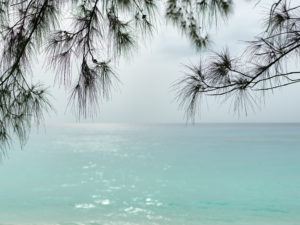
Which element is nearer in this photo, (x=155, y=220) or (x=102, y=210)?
(x=155, y=220)

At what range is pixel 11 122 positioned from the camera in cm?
157

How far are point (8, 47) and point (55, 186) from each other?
9.44m

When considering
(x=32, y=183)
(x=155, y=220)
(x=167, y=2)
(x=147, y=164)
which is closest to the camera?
(x=167, y=2)

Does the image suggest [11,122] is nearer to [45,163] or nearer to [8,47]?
[8,47]

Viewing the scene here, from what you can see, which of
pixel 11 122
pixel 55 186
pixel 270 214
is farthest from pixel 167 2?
pixel 55 186

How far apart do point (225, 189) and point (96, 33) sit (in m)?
9.23

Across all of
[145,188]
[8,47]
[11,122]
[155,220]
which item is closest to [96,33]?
[8,47]

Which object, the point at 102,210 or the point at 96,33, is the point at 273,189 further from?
the point at 96,33

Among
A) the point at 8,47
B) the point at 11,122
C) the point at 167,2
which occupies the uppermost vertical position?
the point at 167,2

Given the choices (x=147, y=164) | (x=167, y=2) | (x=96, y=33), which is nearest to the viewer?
(x=96, y=33)

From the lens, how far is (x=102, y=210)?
7.11 meters

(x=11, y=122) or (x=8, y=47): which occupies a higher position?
(x=8, y=47)

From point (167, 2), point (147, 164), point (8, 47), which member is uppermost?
point (167, 2)

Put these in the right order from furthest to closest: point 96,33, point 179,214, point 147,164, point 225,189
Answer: point 147,164, point 225,189, point 179,214, point 96,33
